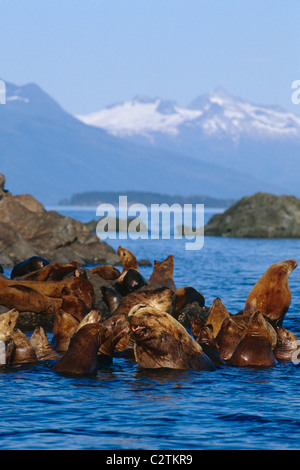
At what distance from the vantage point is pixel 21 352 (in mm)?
13039

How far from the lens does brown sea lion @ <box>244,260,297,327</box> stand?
16.4m

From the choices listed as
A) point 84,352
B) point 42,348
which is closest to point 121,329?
point 42,348

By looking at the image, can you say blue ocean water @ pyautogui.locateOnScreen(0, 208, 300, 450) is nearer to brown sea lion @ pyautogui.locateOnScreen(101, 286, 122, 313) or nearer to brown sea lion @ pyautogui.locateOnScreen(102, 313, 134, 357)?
brown sea lion @ pyautogui.locateOnScreen(102, 313, 134, 357)

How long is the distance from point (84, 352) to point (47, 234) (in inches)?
1050

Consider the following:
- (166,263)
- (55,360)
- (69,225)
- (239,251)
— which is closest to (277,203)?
(239,251)

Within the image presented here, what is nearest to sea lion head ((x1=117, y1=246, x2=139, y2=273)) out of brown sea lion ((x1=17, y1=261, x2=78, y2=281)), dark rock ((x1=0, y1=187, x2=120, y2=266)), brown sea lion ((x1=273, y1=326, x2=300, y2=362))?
brown sea lion ((x1=17, y1=261, x2=78, y2=281))

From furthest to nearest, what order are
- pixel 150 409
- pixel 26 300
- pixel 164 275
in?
pixel 164 275 → pixel 26 300 → pixel 150 409

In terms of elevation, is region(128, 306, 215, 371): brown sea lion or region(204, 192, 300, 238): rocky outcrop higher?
region(204, 192, 300, 238): rocky outcrop

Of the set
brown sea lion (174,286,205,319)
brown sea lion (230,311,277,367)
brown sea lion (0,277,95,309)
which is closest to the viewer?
brown sea lion (230,311,277,367)

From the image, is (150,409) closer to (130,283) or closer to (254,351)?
(254,351)

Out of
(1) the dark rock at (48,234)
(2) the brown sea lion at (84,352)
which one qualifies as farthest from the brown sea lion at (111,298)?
(1) the dark rock at (48,234)

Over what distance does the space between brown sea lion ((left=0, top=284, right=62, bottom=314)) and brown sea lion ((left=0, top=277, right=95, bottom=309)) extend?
Answer: 1.11 ft
